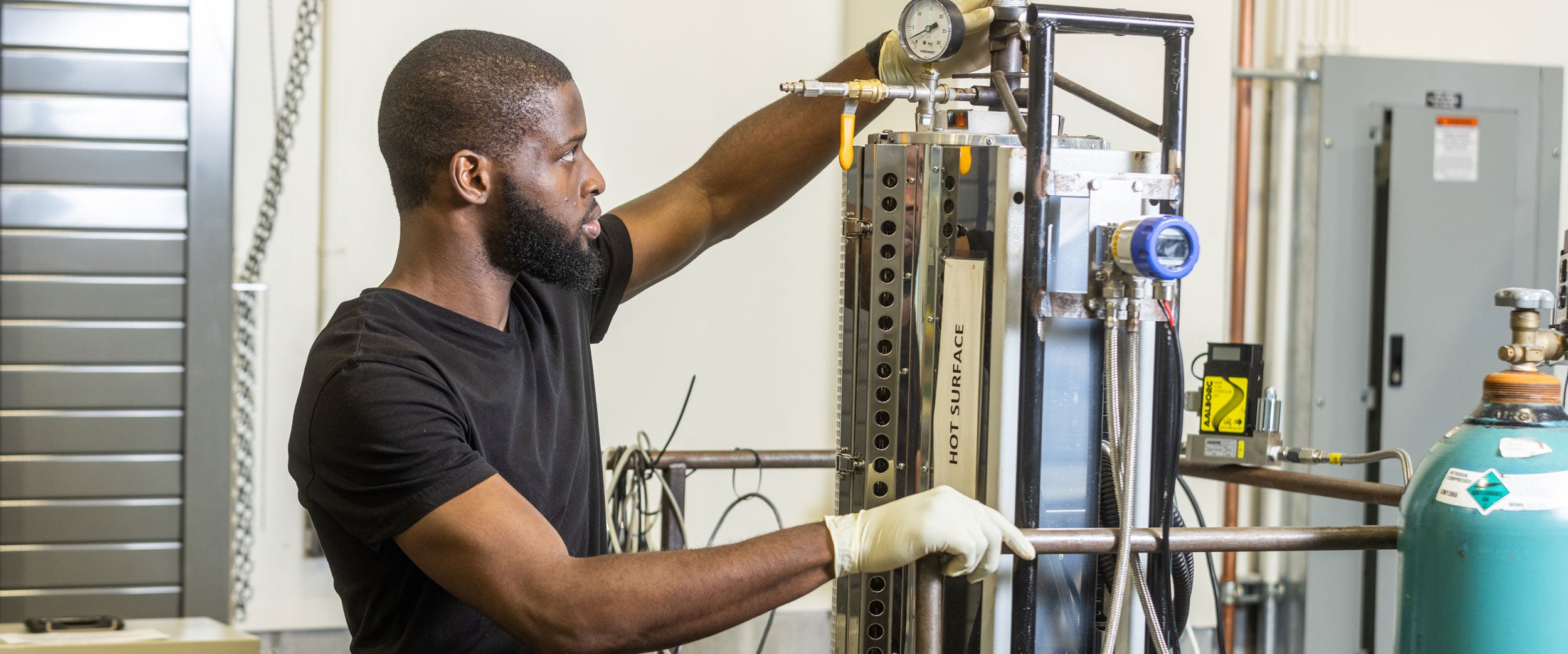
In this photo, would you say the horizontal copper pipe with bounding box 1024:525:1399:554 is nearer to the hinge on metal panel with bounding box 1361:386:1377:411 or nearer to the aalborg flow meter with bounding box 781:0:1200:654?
the aalborg flow meter with bounding box 781:0:1200:654

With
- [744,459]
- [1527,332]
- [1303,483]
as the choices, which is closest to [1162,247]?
[1527,332]

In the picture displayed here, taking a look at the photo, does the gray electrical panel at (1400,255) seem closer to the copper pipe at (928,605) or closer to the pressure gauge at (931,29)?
the pressure gauge at (931,29)

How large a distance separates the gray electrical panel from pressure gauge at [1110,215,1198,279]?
2.45 m

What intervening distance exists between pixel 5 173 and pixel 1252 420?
2.34 metres

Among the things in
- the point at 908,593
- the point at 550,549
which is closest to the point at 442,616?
the point at 550,549

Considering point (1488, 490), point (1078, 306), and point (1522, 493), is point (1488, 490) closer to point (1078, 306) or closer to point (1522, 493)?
point (1522, 493)

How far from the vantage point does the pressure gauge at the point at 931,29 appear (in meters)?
1.36

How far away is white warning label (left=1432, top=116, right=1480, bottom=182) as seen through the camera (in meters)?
3.33

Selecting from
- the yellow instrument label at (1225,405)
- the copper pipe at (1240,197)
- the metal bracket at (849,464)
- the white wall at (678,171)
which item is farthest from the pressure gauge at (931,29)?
the copper pipe at (1240,197)

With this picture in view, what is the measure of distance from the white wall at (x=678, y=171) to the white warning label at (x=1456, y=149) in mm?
360

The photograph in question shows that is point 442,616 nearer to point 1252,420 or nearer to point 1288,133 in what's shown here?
point 1252,420

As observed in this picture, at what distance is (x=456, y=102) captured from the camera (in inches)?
58.9

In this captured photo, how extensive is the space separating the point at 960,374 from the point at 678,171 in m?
1.98

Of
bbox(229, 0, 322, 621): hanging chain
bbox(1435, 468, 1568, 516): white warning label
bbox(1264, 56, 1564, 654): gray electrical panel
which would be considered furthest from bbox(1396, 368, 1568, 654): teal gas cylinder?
bbox(229, 0, 322, 621): hanging chain
